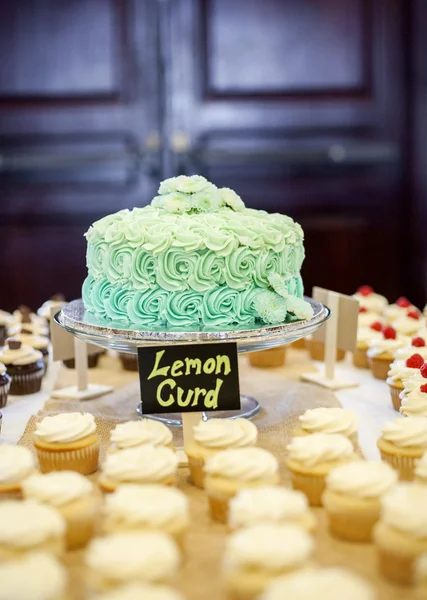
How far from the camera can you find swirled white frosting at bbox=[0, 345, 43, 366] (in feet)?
9.37

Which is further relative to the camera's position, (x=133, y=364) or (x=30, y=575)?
(x=133, y=364)

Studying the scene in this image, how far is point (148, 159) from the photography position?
5.45 meters

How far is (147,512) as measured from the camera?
157 cm

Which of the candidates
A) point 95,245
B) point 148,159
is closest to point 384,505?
point 95,245

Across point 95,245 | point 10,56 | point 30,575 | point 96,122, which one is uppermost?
point 10,56

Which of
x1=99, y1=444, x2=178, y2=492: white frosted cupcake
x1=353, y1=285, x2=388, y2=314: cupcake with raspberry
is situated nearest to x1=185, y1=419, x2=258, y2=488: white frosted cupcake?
x1=99, y1=444, x2=178, y2=492: white frosted cupcake

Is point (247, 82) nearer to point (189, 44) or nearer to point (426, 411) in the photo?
point (189, 44)

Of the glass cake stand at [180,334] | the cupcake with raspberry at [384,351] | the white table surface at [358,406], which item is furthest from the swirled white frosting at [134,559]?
the cupcake with raspberry at [384,351]

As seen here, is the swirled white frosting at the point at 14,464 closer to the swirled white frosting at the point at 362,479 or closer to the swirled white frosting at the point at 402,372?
the swirled white frosting at the point at 362,479

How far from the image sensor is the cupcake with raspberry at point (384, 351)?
298 cm

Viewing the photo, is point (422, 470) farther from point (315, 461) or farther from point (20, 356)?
point (20, 356)

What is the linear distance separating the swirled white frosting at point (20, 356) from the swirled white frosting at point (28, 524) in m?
1.30

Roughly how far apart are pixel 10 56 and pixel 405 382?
407 centimetres

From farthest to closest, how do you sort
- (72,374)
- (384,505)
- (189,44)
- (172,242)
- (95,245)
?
(189,44), (72,374), (95,245), (172,242), (384,505)
